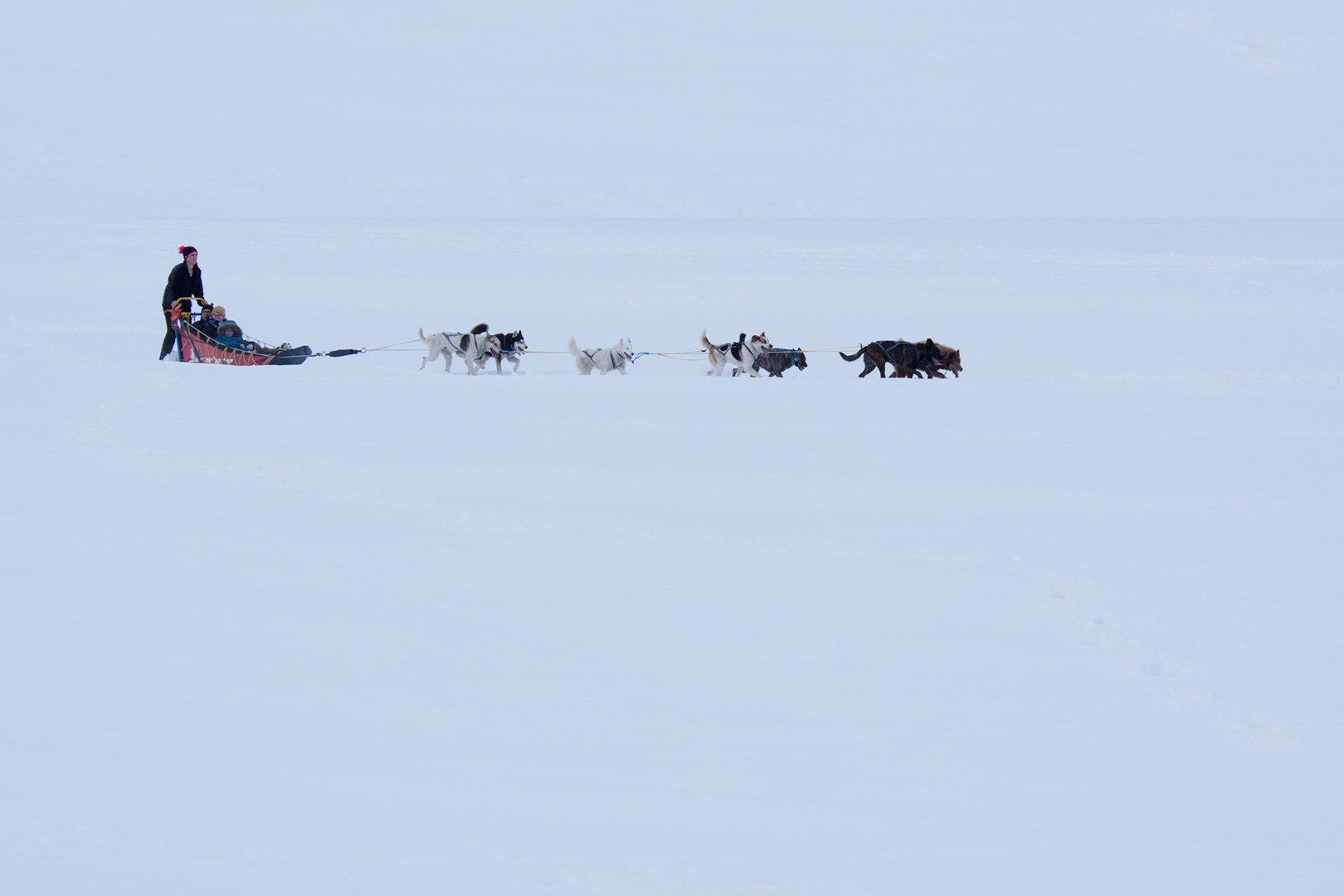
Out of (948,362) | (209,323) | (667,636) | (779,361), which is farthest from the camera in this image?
(209,323)

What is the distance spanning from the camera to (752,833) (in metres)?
2.56

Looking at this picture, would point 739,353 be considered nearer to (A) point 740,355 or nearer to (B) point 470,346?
(A) point 740,355

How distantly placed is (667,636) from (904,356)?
188 inches

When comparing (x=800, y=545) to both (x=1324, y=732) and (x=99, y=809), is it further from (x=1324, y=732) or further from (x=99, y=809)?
(x=99, y=809)

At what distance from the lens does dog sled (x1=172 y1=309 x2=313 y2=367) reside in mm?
8188

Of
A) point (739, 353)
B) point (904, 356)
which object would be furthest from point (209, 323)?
point (904, 356)

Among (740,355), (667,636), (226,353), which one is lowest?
(667,636)

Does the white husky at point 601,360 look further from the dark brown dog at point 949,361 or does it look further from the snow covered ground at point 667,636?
the dark brown dog at point 949,361

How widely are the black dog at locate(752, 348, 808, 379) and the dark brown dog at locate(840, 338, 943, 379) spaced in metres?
0.26

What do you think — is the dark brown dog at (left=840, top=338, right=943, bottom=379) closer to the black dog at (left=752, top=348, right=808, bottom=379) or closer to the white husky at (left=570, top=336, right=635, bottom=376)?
the black dog at (left=752, top=348, right=808, bottom=379)

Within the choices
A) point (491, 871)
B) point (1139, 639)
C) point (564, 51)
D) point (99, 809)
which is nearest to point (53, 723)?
point (99, 809)

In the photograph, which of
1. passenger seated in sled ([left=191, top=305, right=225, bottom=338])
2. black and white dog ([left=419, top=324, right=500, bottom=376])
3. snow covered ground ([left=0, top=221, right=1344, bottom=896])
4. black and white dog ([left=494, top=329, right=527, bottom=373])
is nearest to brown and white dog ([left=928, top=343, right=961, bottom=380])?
snow covered ground ([left=0, top=221, right=1344, bottom=896])

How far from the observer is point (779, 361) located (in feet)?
26.2

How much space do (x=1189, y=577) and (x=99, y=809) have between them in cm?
289
